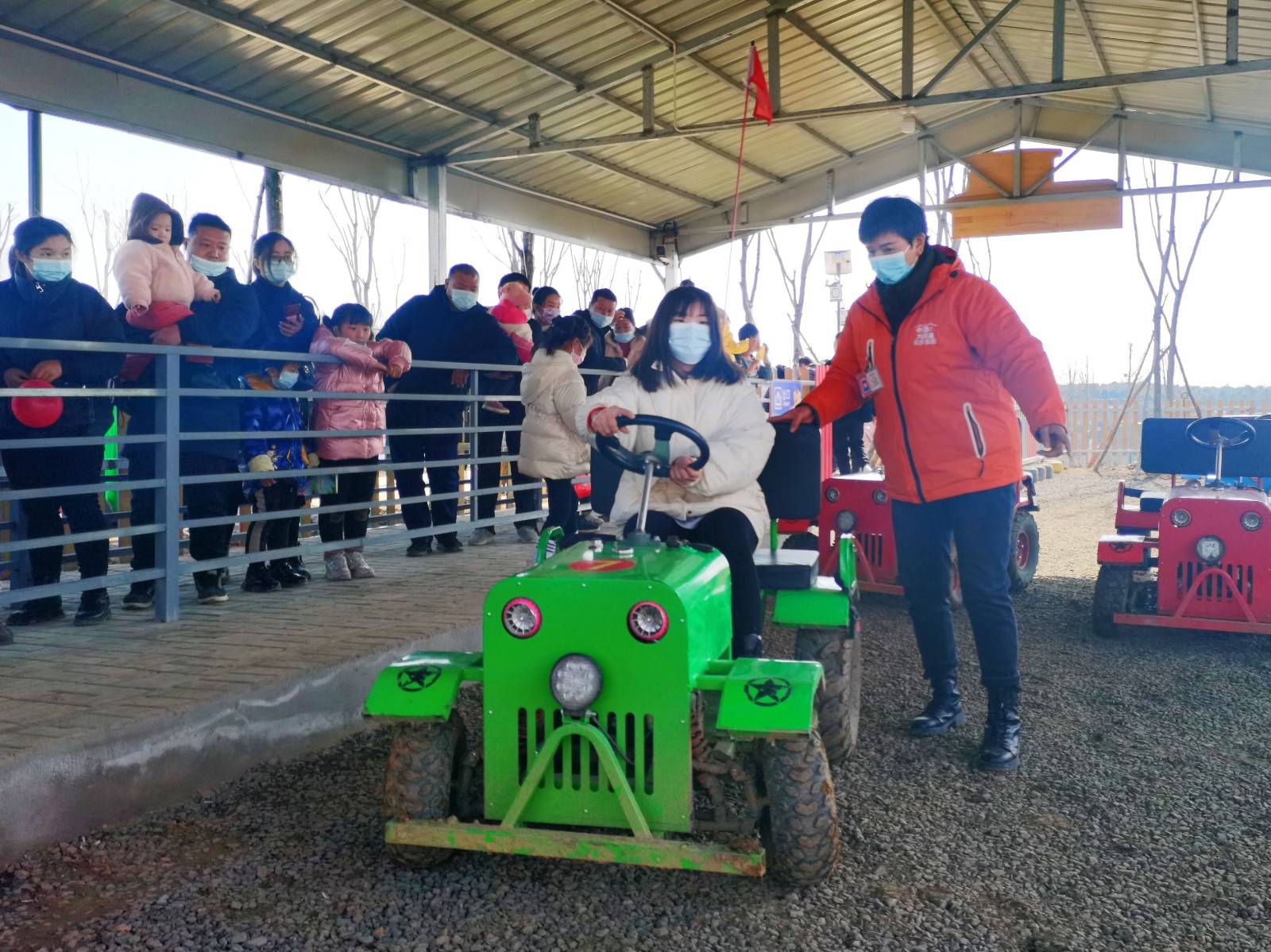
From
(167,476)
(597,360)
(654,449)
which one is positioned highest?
(597,360)

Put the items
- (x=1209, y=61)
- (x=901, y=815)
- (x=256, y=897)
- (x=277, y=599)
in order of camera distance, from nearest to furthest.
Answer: (x=256, y=897) < (x=901, y=815) < (x=277, y=599) < (x=1209, y=61)

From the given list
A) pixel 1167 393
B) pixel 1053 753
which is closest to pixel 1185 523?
pixel 1053 753

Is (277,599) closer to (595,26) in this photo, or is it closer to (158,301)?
(158,301)

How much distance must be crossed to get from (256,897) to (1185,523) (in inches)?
195

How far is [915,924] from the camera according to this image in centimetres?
253

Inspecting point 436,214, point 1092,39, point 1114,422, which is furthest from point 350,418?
point 1114,422

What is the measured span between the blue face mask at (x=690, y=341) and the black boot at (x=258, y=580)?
2.98 metres

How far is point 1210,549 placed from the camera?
5.64 meters

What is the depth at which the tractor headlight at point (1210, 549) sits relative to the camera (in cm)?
563

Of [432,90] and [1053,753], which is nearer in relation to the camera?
[1053,753]

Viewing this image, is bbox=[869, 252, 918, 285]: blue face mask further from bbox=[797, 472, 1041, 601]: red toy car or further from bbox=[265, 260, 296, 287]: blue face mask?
bbox=[265, 260, 296, 287]: blue face mask

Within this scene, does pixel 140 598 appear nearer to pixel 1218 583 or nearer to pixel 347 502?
pixel 347 502

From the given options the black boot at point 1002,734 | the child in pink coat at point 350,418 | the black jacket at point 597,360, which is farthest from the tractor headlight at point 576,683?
the black jacket at point 597,360

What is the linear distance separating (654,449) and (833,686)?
1054 millimetres
